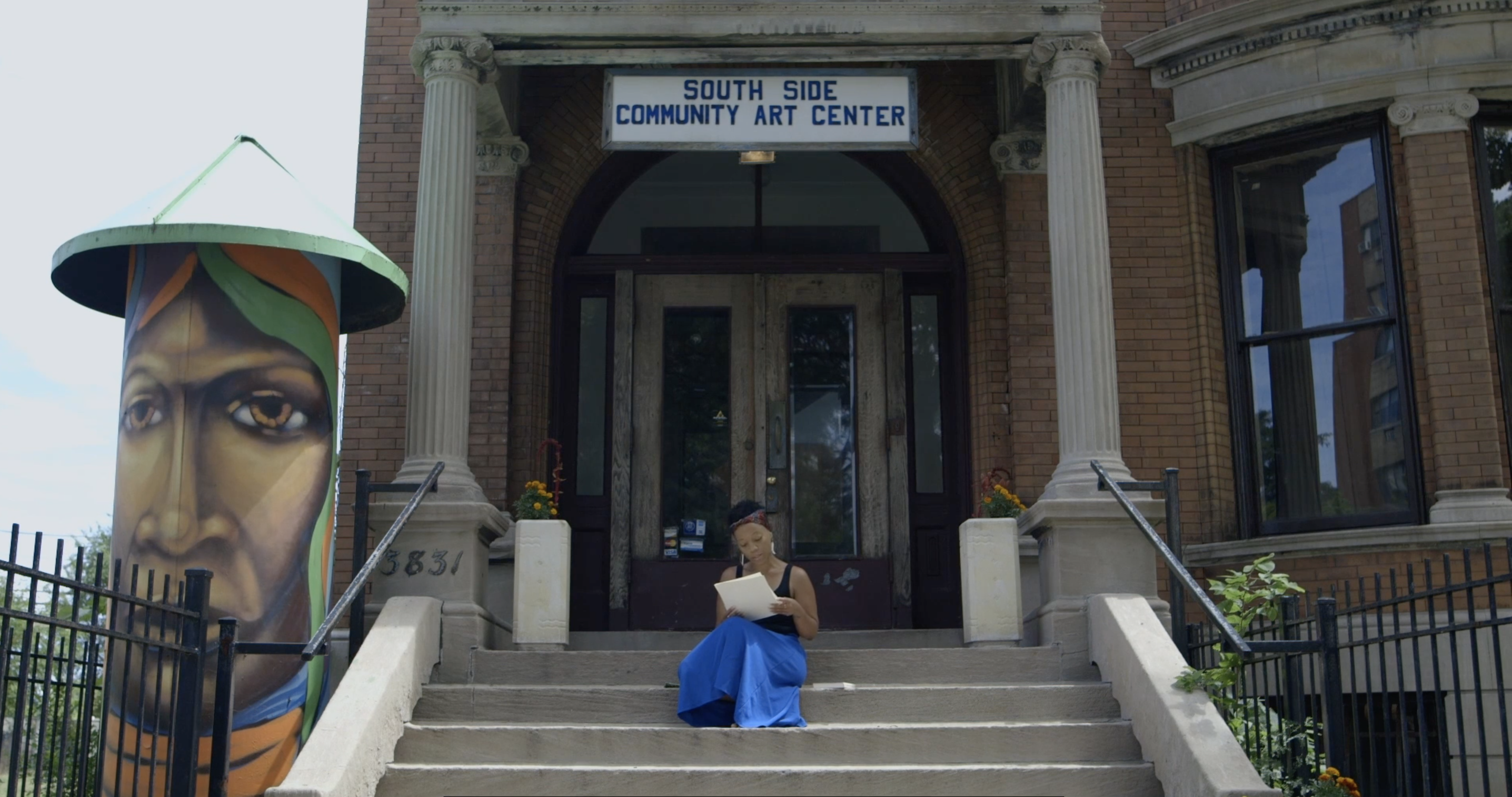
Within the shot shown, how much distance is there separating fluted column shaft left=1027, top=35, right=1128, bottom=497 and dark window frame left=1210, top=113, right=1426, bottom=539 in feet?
5.89

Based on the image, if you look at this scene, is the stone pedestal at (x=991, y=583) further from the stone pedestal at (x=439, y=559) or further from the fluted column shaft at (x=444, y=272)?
the fluted column shaft at (x=444, y=272)

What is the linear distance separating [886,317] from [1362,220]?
3.38 metres

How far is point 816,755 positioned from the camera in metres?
7.19

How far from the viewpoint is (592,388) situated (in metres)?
11.6

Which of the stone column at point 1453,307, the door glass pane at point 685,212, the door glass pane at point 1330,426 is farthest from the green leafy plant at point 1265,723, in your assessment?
the door glass pane at point 685,212

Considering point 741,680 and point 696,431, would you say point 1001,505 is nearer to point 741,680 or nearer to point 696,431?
point 741,680

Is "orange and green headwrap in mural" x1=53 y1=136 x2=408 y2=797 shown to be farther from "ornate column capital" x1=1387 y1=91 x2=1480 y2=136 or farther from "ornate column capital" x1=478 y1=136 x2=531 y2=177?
"ornate column capital" x1=1387 y1=91 x2=1480 y2=136

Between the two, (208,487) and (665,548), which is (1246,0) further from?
(208,487)

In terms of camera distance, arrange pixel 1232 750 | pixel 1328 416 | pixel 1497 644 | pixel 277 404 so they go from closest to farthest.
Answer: pixel 1497 644
pixel 1232 750
pixel 277 404
pixel 1328 416

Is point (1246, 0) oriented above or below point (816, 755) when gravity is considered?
above

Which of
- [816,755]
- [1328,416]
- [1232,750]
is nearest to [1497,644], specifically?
[1232,750]

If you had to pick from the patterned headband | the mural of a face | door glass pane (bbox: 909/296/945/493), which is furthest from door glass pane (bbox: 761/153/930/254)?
the mural of a face

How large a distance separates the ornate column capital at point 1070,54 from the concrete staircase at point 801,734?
3.64m

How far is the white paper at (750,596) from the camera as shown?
25.4 feet
